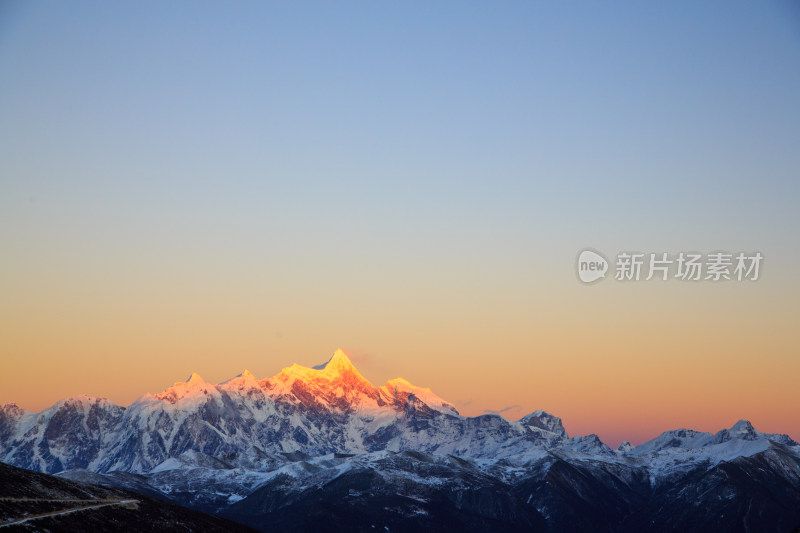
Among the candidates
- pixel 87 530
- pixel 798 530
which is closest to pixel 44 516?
pixel 87 530

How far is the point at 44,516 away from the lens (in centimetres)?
19588

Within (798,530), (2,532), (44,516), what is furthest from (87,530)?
(798,530)

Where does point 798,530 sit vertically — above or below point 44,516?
above

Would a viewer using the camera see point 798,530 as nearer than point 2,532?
No

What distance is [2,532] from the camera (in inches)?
6722

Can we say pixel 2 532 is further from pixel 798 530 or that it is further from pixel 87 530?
pixel 798 530

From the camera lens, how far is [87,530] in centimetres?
19700

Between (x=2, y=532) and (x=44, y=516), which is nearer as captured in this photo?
(x=2, y=532)

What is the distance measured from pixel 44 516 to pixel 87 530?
8.50 m

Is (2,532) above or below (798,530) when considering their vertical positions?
below

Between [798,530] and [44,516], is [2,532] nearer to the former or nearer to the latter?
[44,516]

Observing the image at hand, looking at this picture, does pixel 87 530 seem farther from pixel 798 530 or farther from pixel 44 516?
pixel 798 530

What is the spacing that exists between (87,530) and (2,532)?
90.9 feet

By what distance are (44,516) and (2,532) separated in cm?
2542
